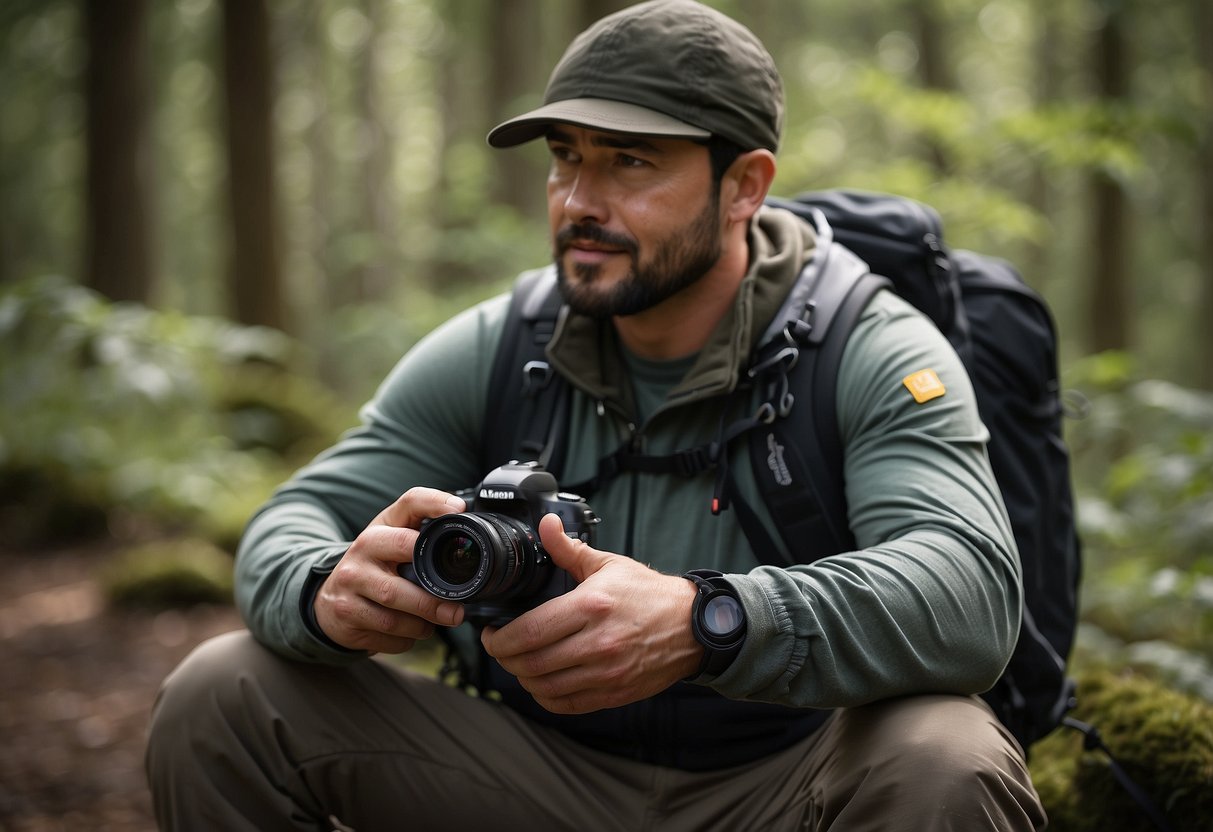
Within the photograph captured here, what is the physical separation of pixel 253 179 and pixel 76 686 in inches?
242

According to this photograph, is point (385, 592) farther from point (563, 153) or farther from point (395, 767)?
point (563, 153)

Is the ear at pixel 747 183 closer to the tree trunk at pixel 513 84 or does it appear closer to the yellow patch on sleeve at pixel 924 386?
the yellow patch on sleeve at pixel 924 386

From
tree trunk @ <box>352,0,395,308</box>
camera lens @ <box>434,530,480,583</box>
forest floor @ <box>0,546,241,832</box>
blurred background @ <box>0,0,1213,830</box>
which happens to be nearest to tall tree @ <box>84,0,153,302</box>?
blurred background @ <box>0,0,1213,830</box>

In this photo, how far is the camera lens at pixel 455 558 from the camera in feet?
6.41

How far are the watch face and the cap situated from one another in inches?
45.2

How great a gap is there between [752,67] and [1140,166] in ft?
11.9

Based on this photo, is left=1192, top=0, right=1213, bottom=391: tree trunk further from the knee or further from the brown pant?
the knee

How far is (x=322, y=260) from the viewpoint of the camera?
21484mm

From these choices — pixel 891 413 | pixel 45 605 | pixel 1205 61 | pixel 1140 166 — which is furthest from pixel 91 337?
pixel 1205 61

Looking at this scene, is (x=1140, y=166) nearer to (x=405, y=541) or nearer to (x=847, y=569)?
(x=847, y=569)

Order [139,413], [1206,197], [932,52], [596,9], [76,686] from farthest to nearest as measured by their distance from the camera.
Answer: [932,52] < [1206,197] < [596,9] < [139,413] < [76,686]

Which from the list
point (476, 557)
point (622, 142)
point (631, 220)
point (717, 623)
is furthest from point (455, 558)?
point (622, 142)

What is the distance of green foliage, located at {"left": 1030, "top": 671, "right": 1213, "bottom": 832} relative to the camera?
2656 millimetres

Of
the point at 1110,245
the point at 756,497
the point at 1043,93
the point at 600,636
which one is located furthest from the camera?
the point at 1043,93
